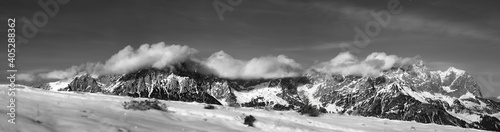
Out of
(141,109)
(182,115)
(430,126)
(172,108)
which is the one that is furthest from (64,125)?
(430,126)

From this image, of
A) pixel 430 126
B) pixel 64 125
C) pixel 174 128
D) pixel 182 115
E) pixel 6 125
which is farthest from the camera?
pixel 430 126

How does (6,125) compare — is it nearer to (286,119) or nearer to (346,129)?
(286,119)

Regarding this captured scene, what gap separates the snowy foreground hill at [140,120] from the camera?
16.6 meters

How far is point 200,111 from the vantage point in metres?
29.1

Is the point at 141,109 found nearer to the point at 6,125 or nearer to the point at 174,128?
the point at 174,128

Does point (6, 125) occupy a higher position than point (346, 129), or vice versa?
point (6, 125)

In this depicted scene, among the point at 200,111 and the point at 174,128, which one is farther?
the point at 200,111

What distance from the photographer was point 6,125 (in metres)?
14.3

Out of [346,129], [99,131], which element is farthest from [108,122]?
[346,129]

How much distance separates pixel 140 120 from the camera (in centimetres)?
→ 2112

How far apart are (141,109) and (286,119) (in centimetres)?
1081

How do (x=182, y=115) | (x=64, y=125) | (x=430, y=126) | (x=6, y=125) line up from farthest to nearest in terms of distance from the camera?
(x=430, y=126) < (x=182, y=115) < (x=64, y=125) < (x=6, y=125)

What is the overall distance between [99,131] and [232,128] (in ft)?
31.1

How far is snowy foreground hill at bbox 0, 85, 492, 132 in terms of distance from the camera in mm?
16562
